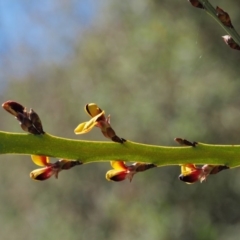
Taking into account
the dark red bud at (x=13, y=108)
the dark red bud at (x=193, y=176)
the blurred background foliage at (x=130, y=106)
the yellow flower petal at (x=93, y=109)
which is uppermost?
the dark red bud at (x=13, y=108)

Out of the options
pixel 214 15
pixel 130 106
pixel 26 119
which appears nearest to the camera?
pixel 26 119

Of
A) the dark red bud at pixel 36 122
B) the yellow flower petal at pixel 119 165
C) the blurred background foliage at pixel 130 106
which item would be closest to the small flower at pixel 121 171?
the yellow flower petal at pixel 119 165

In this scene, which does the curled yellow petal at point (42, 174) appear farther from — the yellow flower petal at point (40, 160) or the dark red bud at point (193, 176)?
the dark red bud at point (193, 176)

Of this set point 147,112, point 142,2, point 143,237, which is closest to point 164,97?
point 147,112

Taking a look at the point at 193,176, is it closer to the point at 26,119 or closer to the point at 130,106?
the point at 26,119

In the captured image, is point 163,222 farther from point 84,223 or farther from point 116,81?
point 116,81

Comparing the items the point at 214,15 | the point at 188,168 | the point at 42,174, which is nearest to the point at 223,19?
the point at 214,15
